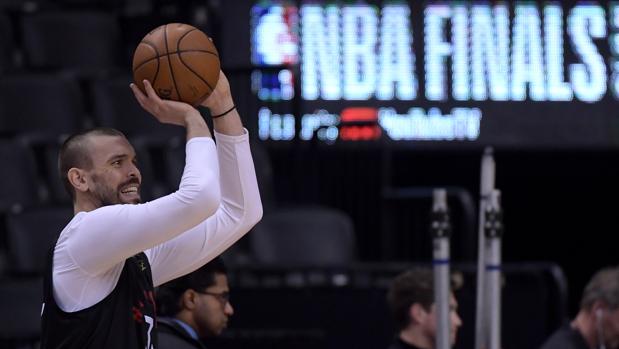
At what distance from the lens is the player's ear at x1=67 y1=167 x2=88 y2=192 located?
3957 millimetres

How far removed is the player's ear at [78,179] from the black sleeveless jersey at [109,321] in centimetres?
20

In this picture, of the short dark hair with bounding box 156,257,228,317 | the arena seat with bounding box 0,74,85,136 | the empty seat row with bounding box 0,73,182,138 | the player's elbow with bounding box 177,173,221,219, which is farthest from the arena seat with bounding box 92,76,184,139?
the player's elbow with bounding box 177,173,221,219

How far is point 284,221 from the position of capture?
8.81 metres

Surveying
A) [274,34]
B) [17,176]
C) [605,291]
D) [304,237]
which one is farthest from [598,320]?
[274,34]

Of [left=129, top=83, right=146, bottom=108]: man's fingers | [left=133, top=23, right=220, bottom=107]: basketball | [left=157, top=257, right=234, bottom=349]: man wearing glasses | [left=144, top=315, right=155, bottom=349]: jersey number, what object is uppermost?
[left=133, top=23, right=220, bottom=107]: basketball

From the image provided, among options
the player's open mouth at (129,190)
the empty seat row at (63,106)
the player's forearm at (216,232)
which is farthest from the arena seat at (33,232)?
the player's open mouth at (129,190)

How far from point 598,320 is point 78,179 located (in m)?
3.12

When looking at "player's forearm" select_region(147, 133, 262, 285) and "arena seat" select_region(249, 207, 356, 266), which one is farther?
"arena seat" select_region(249, 207, 356, 266)

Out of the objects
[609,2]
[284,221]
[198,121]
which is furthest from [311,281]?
[198,121]

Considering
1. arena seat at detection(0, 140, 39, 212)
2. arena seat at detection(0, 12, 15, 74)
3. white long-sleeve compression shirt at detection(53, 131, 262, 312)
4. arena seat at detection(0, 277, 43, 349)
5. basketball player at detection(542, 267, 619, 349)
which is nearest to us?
white long-sleeve compression shirt at detection(53, 131, 262, 312)

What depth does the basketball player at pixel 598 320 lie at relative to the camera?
20.6 ft

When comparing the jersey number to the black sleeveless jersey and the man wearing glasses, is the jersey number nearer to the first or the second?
the black sleeveless jersey

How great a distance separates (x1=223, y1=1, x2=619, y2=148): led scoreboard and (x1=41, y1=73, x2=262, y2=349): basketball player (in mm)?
5564

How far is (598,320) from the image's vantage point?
249 inches
